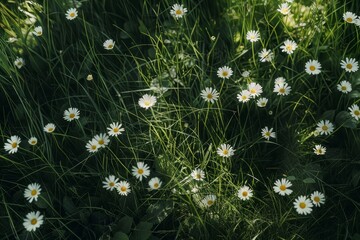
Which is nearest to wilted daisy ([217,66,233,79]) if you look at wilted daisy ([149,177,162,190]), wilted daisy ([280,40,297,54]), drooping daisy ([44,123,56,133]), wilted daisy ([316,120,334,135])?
wilted daisy ([280,40,297,54])

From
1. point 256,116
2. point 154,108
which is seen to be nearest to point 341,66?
point 256,116

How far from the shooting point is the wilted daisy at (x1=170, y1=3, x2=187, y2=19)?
1957 mm

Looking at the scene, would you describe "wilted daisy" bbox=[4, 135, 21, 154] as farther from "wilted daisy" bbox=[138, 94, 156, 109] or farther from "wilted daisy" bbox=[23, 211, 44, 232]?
"wilted daisy" bbox=[138, 94, 156, 109]

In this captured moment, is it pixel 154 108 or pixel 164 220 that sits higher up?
pixel 154 108

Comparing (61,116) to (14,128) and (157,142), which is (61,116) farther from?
(157,142)

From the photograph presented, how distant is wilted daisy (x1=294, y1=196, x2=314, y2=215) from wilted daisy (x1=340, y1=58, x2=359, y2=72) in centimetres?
53

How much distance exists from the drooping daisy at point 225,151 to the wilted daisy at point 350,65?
0.52 m

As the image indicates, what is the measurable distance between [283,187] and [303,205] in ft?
0.28

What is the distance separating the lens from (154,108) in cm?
180

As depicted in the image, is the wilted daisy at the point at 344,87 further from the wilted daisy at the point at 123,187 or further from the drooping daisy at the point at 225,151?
the wilted daisy at the point at 123,187

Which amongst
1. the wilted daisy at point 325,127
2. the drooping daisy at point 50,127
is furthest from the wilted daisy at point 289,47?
the drooping daisy at point 50,127

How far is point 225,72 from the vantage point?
1833 millimetres

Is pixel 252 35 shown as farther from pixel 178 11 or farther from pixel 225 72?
pixel 178 11

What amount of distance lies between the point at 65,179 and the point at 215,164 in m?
0.51
